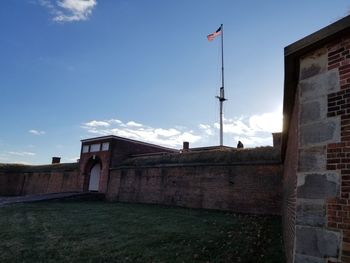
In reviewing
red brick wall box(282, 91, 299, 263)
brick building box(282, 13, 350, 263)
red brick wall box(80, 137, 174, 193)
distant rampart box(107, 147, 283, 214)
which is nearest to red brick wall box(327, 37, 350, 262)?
brick building box(282, 13, 350, 263)

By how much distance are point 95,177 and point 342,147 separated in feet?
76.9

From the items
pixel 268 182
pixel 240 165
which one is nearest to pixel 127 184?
pixel 240 165

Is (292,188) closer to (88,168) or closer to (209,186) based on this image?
(209,186)

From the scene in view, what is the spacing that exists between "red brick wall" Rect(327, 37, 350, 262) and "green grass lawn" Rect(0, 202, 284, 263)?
10.3 ft

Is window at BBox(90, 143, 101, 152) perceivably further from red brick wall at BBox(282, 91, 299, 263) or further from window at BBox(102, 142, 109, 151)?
Result: red brick wall at BBox(282, 91, 299, 263)

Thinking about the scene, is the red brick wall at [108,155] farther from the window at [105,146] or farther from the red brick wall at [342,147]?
the red brick wall at [342,147]

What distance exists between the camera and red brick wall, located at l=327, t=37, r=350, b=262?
2.93 meters

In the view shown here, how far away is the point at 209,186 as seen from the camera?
14133mm

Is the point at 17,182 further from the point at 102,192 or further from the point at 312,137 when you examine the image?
the point at 312,137

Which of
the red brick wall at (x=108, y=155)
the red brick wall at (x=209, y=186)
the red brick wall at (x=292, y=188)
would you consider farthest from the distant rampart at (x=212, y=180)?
the red brick wall at (x=292, y=188)

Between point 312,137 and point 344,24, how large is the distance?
1.38 meters

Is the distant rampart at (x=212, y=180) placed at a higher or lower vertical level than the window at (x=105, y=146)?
lower

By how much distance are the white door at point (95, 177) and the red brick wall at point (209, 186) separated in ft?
16.4

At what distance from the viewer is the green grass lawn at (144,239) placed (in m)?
6.27
